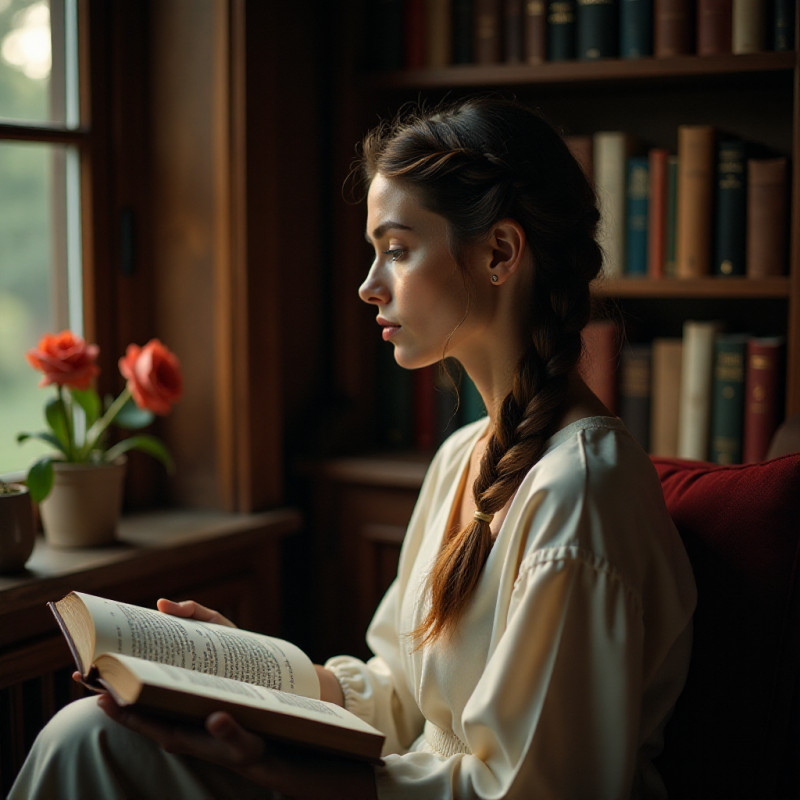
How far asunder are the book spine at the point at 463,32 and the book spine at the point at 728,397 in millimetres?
750

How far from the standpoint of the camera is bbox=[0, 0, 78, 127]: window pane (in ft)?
5.29

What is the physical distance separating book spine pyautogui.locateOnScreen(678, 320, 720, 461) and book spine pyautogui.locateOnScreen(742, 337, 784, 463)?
7 centimetres

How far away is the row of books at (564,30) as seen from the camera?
1.68m

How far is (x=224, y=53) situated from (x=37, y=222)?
18.0 inches

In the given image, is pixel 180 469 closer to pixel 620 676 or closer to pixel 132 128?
pixel 132 128

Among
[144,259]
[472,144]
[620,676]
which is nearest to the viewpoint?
[620,676]

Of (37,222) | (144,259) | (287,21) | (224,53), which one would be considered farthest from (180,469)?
(287,21)

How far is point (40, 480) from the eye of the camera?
1.49 m

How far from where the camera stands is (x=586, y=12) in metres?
1.79

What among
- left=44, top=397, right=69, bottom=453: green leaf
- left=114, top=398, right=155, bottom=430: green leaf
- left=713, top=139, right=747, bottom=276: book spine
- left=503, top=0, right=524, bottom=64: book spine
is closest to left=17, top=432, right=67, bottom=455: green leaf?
left=44, top=397, right=69, bottom=453: green leaf

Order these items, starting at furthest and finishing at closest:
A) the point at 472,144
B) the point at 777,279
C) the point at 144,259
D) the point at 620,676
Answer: the point at 144,259 → the point at 777,279 → the point at 472,144 → the point at 620,676

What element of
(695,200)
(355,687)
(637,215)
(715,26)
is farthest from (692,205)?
(355,687)

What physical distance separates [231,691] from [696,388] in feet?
3.79

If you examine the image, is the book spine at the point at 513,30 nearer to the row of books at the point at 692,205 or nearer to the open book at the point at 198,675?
the row of books at the point at 692,205
